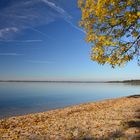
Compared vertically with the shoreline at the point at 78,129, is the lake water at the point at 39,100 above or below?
above

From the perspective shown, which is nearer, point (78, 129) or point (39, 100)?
point (78, 129)

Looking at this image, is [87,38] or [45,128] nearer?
[45,128]

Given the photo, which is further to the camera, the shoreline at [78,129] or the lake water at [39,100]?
the lake water at [39,100]

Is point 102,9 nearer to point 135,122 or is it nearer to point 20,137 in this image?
point 135,122

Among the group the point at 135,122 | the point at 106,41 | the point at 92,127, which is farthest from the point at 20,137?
the point at 106,41

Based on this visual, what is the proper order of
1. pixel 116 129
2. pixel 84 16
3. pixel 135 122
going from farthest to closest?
1. pixel 84 16
2. pixel 135 122
3. pixel 116 129

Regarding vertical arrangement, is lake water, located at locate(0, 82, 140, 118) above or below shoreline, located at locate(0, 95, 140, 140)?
above

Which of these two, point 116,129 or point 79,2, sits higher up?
point 79,2

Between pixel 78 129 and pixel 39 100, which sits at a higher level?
pixel 39 100

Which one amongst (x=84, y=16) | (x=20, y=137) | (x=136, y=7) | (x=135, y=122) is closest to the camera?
(x=20, y=137)

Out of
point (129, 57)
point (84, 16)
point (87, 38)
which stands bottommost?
point (129, 57)

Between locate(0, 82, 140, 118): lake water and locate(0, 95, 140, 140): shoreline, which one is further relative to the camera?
locate(0, 82, 140, 118): lake water

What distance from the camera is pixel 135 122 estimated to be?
53.3ft

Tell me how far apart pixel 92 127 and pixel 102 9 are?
9.38m
